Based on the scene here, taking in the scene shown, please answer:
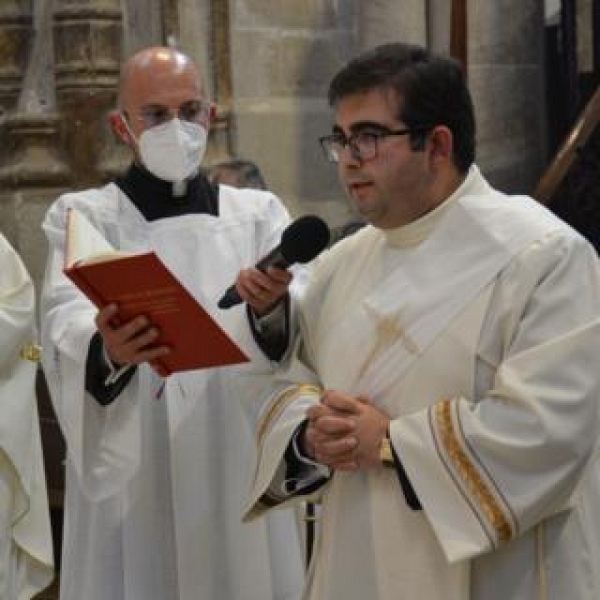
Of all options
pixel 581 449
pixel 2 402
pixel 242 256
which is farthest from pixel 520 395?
pixel 2 402

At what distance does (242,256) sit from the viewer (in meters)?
3.63

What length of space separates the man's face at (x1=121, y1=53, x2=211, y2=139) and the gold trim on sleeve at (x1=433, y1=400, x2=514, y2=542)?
133cm

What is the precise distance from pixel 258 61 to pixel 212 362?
3.36 metres

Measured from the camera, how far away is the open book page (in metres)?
2.77

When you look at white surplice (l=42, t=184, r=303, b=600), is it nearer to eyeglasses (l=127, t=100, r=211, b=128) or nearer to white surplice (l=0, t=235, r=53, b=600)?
eyeglasses (l=127, t=100, r=211, b=128)

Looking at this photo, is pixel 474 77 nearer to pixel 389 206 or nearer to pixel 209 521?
pixel 209 521

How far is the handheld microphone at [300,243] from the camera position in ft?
8.64

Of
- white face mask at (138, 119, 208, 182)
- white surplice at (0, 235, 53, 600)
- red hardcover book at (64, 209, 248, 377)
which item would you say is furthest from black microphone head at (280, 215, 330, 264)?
white surplice at (0, 235, 53, 600)

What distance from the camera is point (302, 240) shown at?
2635mm

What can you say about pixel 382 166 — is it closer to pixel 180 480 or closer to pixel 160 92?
pixel 160 92

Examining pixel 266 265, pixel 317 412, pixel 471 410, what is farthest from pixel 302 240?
pixel 471 410

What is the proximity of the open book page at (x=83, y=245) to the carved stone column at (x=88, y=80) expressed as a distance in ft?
8.32

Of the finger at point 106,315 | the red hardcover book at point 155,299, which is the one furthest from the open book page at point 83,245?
the finger at point 106,315

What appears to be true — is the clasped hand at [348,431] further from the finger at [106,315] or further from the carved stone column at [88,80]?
the carved stone column at [88,80]
